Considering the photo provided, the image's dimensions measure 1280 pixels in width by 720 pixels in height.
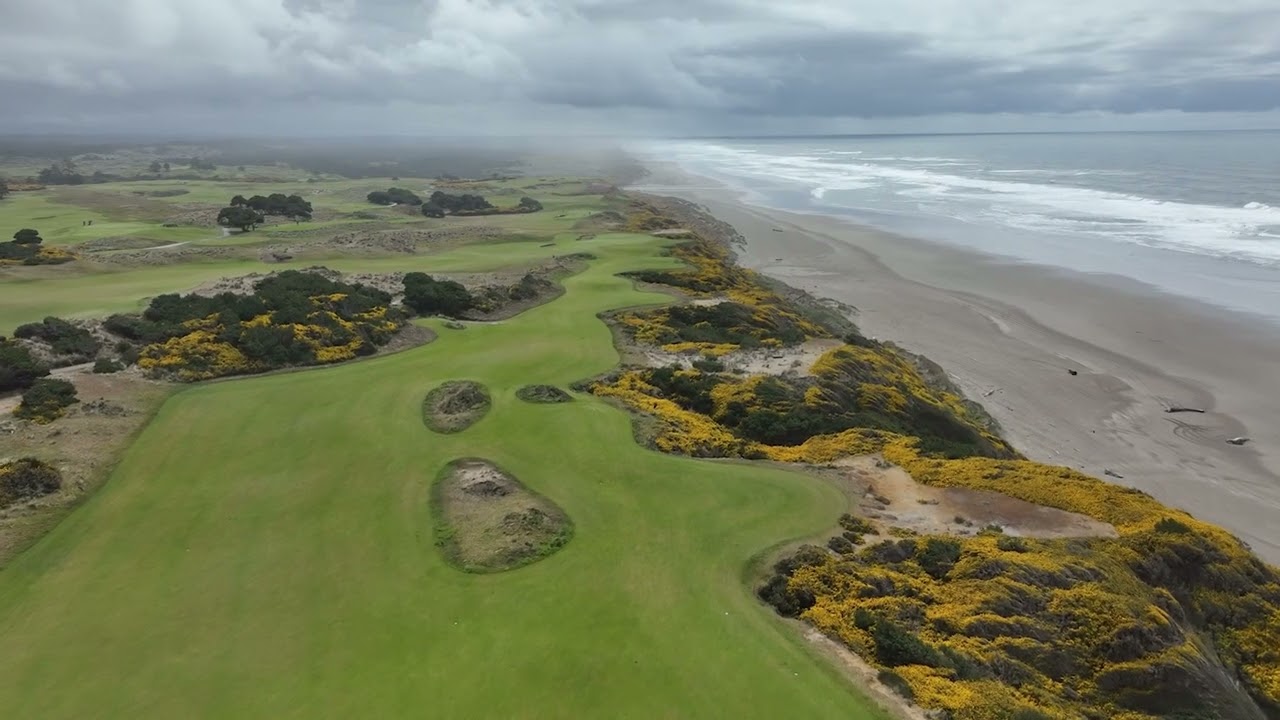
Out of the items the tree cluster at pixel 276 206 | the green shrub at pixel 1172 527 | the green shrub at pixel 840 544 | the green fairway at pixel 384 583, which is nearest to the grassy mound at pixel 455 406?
the green fairway at pixel 384 583

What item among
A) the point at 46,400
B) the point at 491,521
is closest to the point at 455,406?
the point at 491,521

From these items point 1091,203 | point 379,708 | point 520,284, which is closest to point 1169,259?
point 1091,203

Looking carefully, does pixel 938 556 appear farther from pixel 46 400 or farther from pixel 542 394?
pixel 46 400

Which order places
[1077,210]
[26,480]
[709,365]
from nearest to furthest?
[26,480] → [709,365] → [1077,210]

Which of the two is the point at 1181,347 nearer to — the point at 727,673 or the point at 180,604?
the point at 727,673

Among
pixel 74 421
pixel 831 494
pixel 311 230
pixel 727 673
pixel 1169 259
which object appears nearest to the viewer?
pixel 727 673

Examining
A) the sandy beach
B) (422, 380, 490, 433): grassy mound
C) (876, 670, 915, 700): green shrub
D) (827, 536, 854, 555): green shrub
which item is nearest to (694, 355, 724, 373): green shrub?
(422, 380, 490, 433): grassy mound
